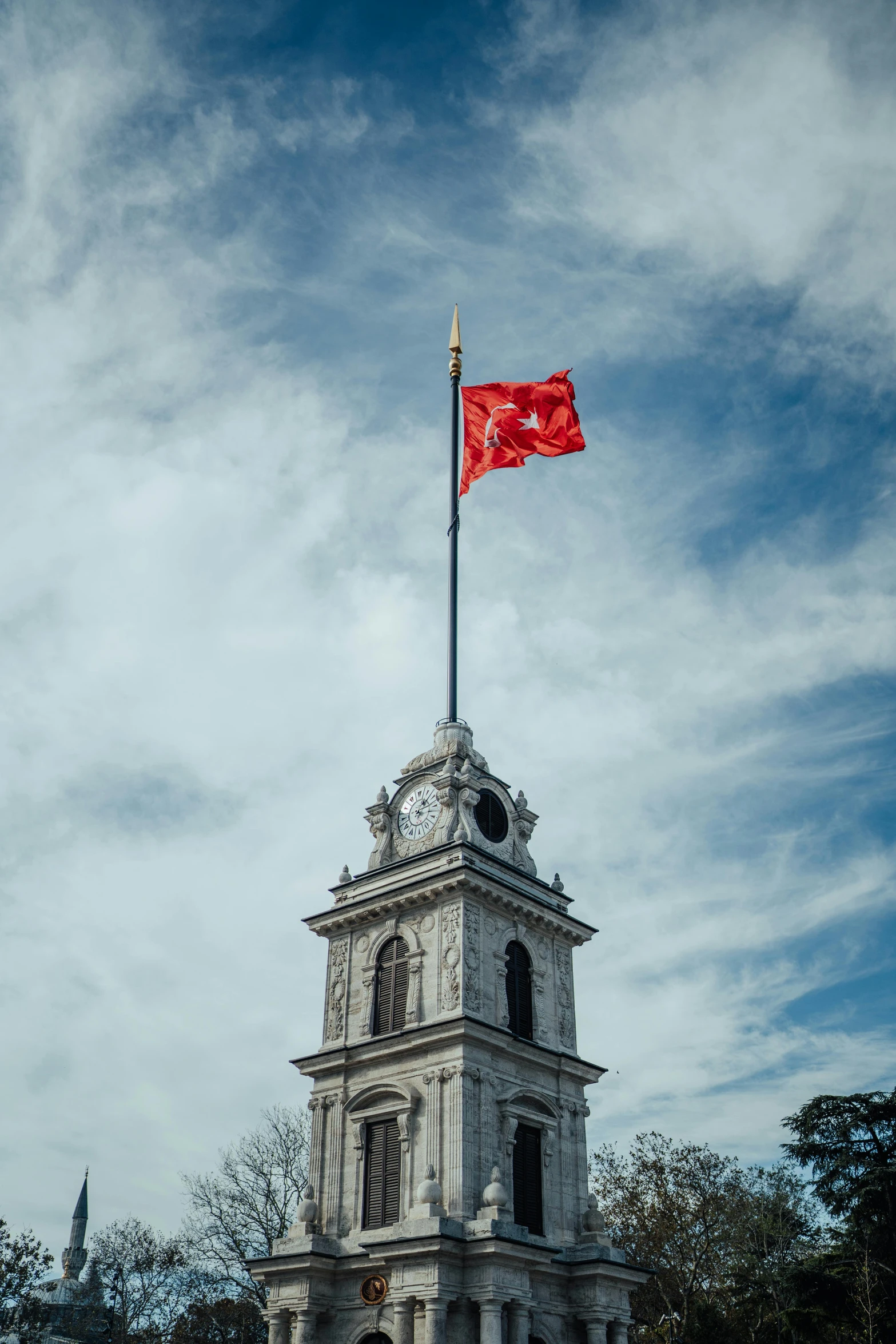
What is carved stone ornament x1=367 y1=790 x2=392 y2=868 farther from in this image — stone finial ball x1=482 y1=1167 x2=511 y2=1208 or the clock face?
stone finial ball x1=482 y1=1167 x2=511 y2=1208

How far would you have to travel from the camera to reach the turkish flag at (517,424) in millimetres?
40875

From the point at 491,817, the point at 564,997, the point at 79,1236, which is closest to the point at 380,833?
the point at 491,817

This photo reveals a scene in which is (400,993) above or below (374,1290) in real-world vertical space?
above

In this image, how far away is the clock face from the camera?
40.0 m

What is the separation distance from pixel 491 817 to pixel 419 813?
2.62m

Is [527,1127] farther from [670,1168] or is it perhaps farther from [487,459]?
[487,459]

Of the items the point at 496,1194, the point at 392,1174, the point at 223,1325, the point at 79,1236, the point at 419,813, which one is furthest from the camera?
the point at 79,1236

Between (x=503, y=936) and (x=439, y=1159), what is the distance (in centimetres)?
745

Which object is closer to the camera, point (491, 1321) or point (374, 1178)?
point (491, 1321)

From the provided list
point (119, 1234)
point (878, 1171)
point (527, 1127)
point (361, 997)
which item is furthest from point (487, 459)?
point (119, 1234)

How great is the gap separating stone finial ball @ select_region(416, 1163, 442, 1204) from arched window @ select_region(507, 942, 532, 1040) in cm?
603

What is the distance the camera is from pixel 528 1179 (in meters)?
34.9

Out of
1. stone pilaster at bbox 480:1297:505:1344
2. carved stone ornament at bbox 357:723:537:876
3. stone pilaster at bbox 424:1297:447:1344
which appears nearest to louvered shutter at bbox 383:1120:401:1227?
stone pilaster at bbox 424:1297:447:1344

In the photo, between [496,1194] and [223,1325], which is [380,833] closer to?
[496,1194]
